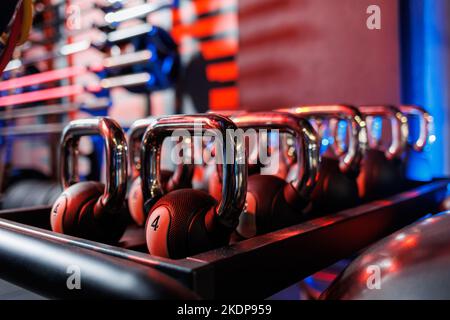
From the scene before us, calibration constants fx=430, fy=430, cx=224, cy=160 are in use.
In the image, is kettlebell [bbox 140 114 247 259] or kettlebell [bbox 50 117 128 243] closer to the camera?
kettlebell [bbox 140 114 247 259]

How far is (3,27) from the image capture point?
1.90 feet

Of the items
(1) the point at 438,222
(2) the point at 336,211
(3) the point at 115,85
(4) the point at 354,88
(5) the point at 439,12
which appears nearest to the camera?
(1) the point at 438,222

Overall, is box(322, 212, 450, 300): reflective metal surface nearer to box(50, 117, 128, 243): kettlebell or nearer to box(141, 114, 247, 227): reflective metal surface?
box(141, 114, 247, 227): reflective metal surface

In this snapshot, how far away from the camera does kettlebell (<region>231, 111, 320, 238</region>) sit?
0.60m

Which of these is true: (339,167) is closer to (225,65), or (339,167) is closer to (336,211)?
(336,211)

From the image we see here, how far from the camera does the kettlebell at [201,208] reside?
48 centimetres

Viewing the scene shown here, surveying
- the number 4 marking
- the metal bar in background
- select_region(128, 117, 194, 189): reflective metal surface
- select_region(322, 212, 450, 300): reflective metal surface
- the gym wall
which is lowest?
select_region(322, 212, 450, 300): reflective metal surface

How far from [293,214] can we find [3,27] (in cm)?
48

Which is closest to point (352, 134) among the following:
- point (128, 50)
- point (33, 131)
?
point (128, 50)

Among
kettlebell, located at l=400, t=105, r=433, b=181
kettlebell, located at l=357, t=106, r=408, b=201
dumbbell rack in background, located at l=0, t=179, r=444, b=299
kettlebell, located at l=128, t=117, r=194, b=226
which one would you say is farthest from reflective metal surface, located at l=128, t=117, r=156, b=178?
kettlebell, located at l=400, t=105, r=433, b=181

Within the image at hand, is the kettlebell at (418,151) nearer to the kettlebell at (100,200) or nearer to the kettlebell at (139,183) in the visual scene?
the kettlebell at (139,183)

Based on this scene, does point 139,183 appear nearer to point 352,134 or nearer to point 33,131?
point 352,134
